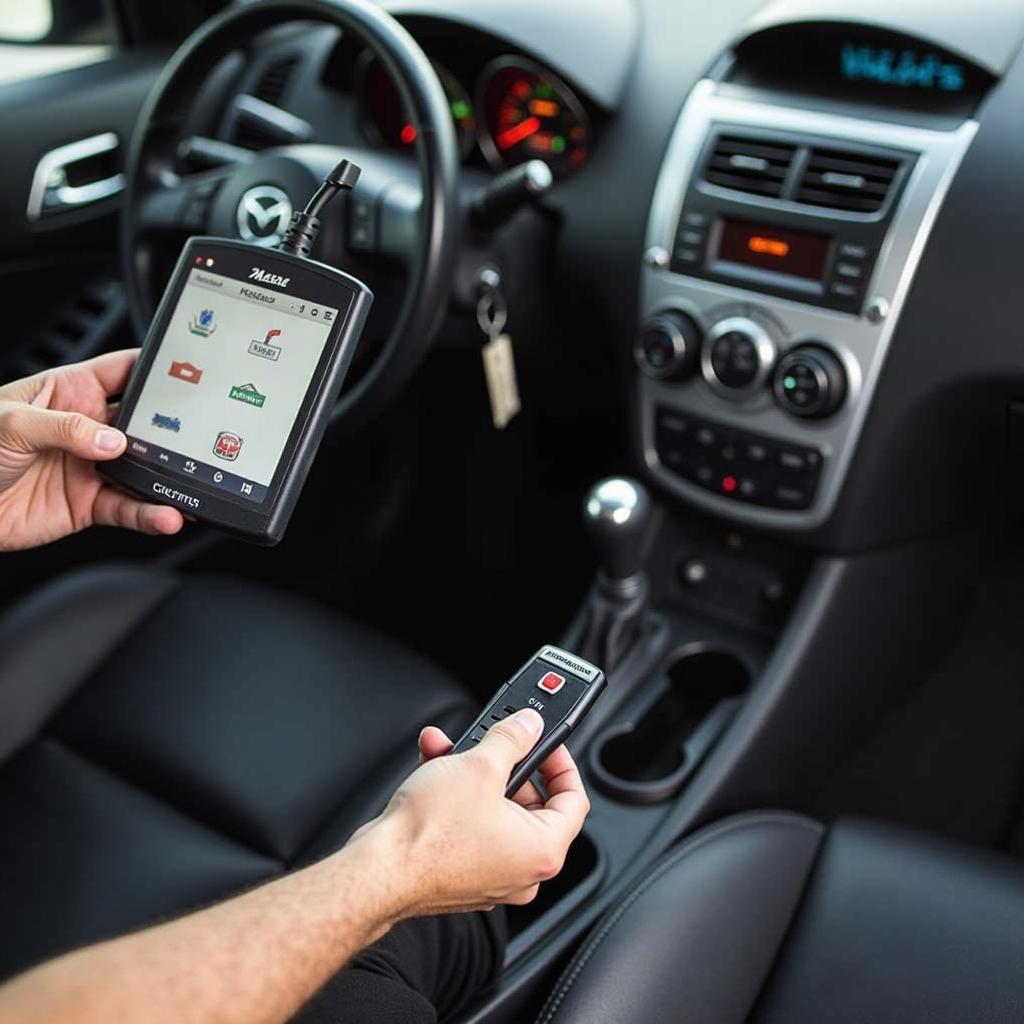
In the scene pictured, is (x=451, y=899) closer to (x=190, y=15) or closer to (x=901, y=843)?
(x=901, y=843)

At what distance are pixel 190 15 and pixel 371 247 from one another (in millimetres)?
806

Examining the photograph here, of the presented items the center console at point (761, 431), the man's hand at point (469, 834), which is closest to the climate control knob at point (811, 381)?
the center console at point (761, 431)

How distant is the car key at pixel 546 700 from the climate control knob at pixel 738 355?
0.52 metres

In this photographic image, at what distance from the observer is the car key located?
810 mm

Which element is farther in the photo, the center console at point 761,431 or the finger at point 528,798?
the center console at point 761,431

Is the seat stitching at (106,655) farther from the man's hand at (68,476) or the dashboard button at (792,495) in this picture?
the dashboard button at (792,495)

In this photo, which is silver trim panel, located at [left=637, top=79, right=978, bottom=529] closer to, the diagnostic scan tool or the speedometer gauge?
the speedometer gauge

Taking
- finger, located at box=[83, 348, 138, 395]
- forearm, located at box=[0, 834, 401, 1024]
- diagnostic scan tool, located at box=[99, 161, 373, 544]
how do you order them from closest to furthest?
forearm, located at box=[0, 834, 401, 1024] → diagnostic scan tool, located at box=[99, 161, 373, 544] → finger, located at box=[83, 348, 138, 395]

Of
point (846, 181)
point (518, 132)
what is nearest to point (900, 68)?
point (846, 181)

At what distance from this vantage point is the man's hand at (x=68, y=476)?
0.96 metres

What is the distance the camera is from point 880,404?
127 centimetres

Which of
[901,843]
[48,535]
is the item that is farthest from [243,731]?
[901,843]

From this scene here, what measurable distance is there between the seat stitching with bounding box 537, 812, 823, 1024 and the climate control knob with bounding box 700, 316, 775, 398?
45 cm

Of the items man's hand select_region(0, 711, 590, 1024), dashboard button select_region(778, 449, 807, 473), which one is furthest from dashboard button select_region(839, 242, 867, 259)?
man's hand select_region(0, 711, 590, 1024)
